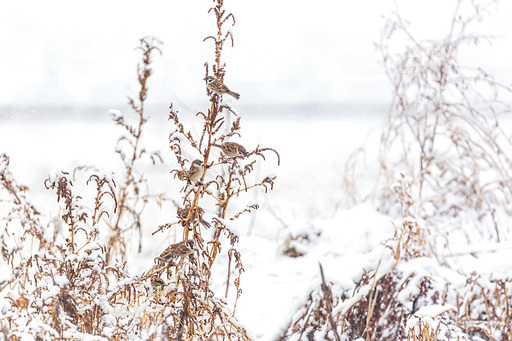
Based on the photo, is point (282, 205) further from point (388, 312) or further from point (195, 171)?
point (195, 171)

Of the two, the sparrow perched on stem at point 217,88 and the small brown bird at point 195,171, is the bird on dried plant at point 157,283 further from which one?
the sparrow perched on stem at point 217,88

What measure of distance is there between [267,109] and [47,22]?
3913mm

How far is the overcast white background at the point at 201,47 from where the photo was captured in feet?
24.5

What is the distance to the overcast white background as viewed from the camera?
294 inches

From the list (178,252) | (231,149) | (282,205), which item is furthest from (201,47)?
(178,252)

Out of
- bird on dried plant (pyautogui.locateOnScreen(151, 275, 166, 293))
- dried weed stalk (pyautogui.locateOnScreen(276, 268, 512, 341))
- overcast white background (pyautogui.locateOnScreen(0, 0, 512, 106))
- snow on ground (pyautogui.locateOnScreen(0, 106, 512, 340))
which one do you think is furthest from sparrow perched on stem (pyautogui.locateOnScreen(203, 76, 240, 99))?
overcast white background (pyautogui.locateOnScreen(0, 0, 512, 106))

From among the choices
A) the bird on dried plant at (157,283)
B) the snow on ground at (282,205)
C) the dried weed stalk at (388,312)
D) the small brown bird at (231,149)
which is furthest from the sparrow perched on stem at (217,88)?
the dried weed stalk at (388,312)

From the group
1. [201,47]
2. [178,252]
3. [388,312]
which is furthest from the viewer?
[201,47]

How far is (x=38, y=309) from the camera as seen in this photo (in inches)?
60.9

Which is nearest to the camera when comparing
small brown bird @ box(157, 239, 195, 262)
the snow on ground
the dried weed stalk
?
small brown bird @ box(157, 239, 195, 262)

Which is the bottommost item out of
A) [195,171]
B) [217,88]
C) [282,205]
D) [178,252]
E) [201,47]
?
[282,205]

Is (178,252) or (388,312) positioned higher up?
(178,252)

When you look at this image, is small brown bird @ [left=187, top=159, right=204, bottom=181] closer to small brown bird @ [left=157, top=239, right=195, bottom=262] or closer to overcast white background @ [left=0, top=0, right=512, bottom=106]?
small brown bird @ [left=157, top=239, right=195, bottom=262]

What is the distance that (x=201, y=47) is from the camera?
8234 millimetres
